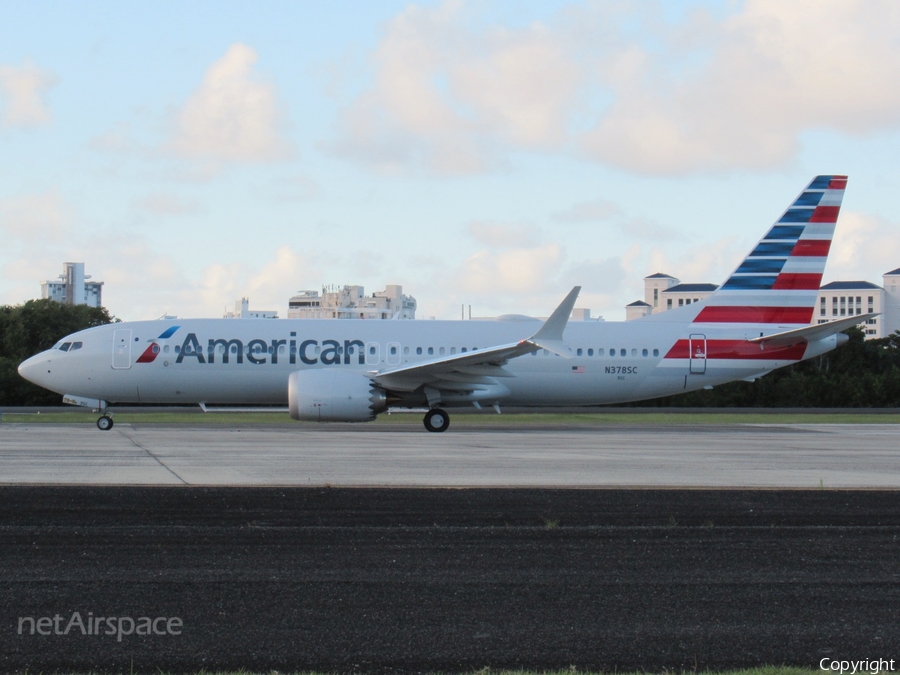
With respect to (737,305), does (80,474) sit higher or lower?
lower

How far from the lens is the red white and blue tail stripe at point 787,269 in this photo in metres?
30.5

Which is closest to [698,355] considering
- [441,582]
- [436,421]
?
[436,421]

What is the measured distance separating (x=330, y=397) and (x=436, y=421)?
3367 mm

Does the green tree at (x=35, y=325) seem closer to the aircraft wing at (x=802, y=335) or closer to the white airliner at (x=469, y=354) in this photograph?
the white airliner at (x=469, y=354)

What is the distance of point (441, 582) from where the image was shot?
793cm

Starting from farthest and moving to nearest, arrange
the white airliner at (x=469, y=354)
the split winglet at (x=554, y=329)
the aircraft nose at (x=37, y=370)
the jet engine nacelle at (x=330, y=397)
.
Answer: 1. the aircraft nose at (x=37, y=370)
2. the white airliner at (x=469, y=354)
3. the jet engine nacelle at (x=330, y=397)
4. the split winglet at (x=554, y=329)

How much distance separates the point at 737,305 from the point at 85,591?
84.8ft

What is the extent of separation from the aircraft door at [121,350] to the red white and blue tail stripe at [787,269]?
658 inches

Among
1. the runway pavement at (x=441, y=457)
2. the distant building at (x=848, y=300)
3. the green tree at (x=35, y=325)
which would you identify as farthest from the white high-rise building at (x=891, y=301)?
the runway pavement at (x=441, y=457)

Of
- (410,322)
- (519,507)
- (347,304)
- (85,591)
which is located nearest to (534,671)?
(85,591)

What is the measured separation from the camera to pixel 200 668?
5902 millimetres

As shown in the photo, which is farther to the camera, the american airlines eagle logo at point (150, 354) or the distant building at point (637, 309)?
the distant building at point (637, 309)

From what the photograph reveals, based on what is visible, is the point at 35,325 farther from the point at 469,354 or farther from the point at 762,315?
the point at 762,315

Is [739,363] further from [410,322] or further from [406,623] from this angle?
[406,623]
